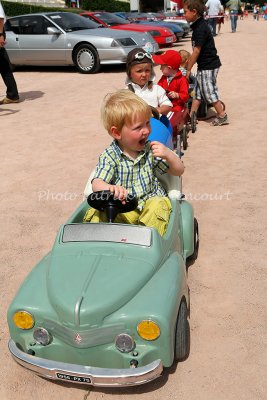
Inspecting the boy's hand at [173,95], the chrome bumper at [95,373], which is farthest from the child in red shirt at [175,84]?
the chrome bumper at [95,373]

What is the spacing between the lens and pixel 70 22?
1203 centimetres

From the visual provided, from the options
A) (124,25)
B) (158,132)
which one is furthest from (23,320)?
(124,25)

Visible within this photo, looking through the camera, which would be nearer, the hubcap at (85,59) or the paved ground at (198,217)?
the paved ground at (198,217)

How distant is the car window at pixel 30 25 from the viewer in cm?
1176

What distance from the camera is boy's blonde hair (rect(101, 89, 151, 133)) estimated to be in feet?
9.24

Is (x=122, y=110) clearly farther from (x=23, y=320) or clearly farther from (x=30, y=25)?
(x=30, y=25)

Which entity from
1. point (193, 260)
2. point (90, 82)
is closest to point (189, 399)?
point (193, 260)

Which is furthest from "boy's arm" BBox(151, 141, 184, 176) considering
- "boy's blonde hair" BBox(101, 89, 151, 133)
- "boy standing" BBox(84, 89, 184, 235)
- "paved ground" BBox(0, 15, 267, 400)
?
"paved ground" BBox(0, 15, 267, 400)

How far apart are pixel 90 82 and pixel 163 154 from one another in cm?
808

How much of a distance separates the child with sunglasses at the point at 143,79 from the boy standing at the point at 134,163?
156 cm

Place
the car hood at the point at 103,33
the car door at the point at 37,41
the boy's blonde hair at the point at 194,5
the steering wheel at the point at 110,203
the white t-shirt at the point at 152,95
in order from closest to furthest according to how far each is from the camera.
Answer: the steering wheel at the point at 110,203 < the white t-shirt at the point at 152,95 < the boy's blonde hair at the point at 194,5 < the car hood at the point at 103,33 < the car door at the point at 37,41

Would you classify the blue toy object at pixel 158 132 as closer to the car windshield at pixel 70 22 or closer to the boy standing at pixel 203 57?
the boy standing at pixel 203 57

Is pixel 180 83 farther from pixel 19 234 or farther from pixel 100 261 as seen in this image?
pixel 100 261

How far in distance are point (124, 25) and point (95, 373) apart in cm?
1327
